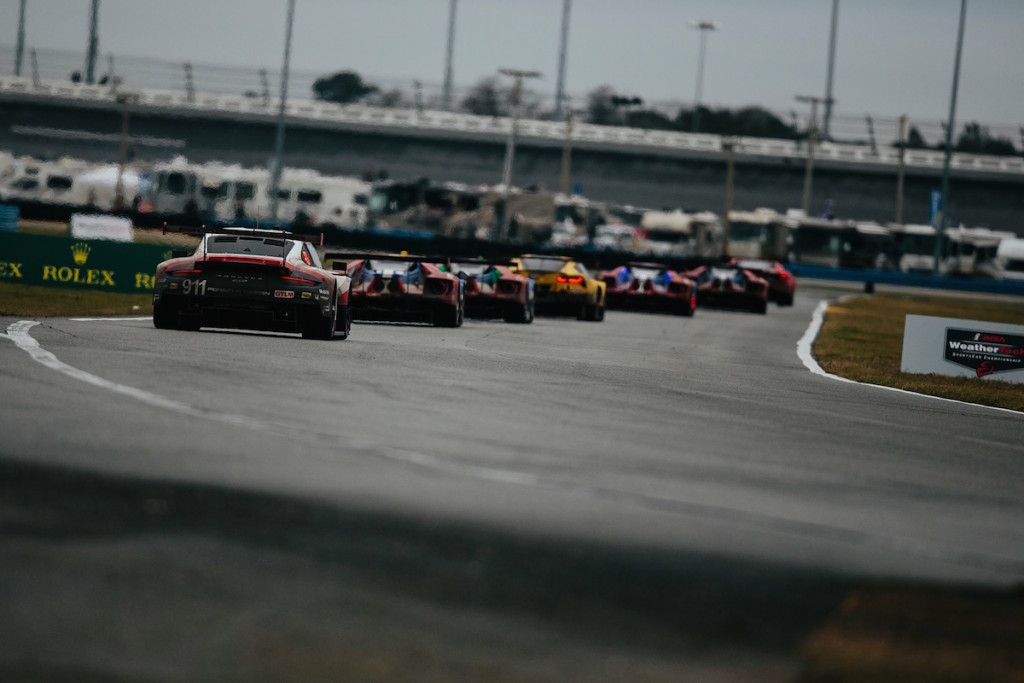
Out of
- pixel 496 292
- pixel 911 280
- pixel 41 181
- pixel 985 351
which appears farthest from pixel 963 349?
pixel 41 181

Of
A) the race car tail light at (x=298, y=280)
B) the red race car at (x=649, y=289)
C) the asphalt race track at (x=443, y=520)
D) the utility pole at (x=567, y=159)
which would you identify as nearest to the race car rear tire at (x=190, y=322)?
the race car tail light at (x=298, y=280)

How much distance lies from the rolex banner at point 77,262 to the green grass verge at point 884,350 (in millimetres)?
11429

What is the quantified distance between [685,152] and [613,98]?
48.0 feet

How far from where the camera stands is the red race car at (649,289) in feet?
112

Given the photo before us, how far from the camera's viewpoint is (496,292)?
2631cm

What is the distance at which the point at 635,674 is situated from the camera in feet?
15.7

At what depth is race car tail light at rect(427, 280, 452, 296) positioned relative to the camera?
2258 centimetres

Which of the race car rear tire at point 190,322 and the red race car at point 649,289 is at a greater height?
the red race car at point 649,289

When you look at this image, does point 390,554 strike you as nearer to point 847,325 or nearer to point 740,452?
point 740,452

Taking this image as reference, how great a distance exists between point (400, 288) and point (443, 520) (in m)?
15.3

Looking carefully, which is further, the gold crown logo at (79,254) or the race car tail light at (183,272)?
the gold crown logo at (79,254)

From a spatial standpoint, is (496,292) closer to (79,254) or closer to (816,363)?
(816,363)

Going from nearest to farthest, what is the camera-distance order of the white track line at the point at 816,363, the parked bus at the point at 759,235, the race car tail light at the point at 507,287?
the white track line at the point at 816,363 < the race car tail light at the point at 507,287 < the parked bus at the point at 759,235

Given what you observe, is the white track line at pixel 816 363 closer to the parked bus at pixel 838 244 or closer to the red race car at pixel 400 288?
the red race car at pixel 400 288
